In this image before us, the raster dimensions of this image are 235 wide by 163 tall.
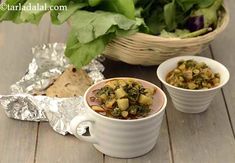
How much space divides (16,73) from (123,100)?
308 mm

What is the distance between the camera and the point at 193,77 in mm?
909

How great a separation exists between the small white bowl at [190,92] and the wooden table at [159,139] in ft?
0.05

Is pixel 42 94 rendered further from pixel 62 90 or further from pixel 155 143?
pixel 155 143

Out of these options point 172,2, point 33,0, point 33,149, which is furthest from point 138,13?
point 33,149

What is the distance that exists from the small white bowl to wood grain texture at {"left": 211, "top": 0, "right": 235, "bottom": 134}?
59mm

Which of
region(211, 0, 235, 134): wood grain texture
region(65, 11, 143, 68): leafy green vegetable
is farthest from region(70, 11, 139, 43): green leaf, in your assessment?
region(211, 0, 235, 134): wood grain texture

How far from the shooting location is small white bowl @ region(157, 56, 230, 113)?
90 centimetres

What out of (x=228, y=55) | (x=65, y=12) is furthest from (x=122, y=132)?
(x=228, y=55)

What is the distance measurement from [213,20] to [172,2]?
0.09m

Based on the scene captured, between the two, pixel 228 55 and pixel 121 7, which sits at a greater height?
pixel 121 7

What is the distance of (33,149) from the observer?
33.4 inches

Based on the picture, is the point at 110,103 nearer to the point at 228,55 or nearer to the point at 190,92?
the point at 190,92

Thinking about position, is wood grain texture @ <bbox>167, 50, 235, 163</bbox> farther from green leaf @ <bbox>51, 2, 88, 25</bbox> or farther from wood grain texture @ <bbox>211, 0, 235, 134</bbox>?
green leaf @ <bbox>51, 2, 88, 25</bbox>

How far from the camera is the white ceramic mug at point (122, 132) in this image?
80cm
